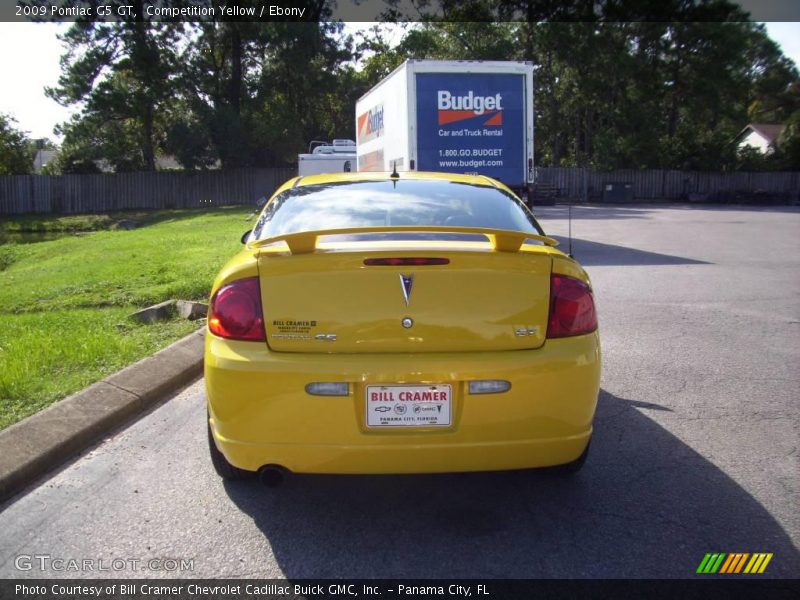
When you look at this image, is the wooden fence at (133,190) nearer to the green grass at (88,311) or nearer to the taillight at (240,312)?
the green grass at (88,311)

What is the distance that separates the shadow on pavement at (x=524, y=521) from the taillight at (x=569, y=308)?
0.91 metres

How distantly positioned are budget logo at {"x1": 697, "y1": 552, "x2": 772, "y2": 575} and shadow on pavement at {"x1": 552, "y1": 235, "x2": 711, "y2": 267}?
8674 mm

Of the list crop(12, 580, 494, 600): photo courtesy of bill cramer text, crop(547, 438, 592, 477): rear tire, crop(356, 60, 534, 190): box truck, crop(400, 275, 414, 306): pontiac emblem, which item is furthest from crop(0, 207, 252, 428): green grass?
crop(356, 60, 534, 190): box truck

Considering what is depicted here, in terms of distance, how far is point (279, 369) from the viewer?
10.2ft

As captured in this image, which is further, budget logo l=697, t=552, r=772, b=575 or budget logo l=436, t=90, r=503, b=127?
budget logo l=436, t=90, r=503, b=127

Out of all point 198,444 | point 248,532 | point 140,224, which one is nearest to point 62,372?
point 198,444

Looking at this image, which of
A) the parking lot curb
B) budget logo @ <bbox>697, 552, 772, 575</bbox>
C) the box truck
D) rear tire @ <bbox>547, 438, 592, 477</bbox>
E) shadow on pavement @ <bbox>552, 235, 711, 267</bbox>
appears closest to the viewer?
budget logo @ <bbox>697, 552, 772, 575</bbox>

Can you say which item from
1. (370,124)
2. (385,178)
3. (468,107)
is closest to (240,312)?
(385,178)

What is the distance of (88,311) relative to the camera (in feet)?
25.3

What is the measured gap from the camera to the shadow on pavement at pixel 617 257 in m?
12.1

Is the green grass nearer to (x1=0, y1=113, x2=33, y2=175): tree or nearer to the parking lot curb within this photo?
the parking lot curb

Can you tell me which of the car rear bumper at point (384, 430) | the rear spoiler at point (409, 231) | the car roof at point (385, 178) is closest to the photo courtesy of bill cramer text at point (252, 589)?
the car rear bumper at point (384, 430)

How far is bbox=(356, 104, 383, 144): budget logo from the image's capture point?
52.9 ft

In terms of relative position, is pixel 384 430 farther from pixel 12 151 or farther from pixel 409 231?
pixel 12 151
